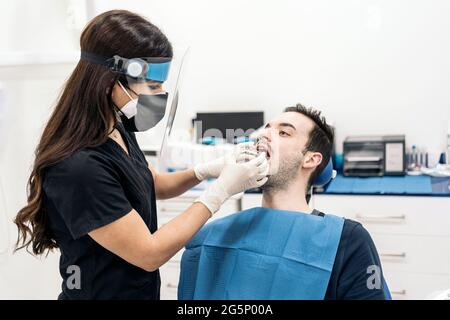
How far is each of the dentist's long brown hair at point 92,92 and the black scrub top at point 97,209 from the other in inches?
1.6

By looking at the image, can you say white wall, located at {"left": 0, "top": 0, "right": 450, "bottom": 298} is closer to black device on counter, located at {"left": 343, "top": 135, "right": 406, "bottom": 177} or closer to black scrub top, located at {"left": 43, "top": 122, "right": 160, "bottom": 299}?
black device on counter, located at {"left": 343, "top": 135, "right": 406, "bottom": 177}

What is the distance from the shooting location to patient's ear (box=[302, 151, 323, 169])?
5.87 ft

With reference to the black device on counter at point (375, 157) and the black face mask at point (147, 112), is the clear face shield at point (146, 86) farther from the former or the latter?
the black device on counter at point (375, 157)

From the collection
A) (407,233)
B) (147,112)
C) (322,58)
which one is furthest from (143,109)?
A: (322,58)

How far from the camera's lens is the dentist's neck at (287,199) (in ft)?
5.74

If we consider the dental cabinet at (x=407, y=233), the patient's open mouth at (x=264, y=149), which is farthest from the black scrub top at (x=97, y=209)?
the dental cabinet at (x=407, y=233)

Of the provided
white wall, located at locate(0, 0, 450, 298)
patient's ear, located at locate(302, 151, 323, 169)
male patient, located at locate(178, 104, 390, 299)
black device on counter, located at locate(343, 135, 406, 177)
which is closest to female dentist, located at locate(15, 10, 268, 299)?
male patient, located at locate(178, 104, 390, 299)

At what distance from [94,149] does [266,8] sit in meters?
2.07

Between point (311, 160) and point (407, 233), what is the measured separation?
3.40 feet

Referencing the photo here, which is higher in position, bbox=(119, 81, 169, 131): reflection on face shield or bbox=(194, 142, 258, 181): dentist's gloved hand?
bbox=(119, 81, 169, 131): reflection on face shield

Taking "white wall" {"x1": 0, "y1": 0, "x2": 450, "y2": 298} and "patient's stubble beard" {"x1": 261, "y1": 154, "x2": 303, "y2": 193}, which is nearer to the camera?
"patient's stubble beard" {"x1": 261, "y1": 154, "x2": 303, "y2": 193}

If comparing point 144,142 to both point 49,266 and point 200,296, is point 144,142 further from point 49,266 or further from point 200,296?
point 200,296

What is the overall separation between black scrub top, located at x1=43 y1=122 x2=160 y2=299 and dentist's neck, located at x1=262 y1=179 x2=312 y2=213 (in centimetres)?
40
